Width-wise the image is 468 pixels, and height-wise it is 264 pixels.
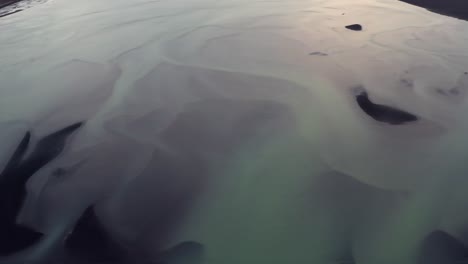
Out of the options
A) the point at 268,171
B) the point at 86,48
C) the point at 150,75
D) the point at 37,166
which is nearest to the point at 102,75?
the point at 150,75

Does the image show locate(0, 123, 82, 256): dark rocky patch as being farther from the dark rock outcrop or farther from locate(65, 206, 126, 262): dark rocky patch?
the dark rock outcrop

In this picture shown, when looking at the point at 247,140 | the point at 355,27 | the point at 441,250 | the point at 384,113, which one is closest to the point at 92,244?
the point at 247,140

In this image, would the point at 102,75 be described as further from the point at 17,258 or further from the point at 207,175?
the point at 17,258

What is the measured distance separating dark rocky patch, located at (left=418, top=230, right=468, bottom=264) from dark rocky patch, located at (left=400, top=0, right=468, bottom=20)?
7.27 meters

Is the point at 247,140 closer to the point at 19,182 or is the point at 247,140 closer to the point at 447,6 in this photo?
the point at 19,182

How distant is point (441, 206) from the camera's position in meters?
3.51

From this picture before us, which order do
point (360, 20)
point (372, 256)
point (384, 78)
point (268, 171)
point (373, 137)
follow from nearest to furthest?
1. point (372, 256)
2. point (268, 171)
3. point (373, 137)
4. point (384, 78)
5. point (360, 20)

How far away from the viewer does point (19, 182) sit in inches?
156

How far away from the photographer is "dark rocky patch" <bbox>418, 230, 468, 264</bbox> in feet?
9.82

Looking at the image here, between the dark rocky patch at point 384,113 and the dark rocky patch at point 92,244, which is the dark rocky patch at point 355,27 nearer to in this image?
the dark rocky patch at point 384,113

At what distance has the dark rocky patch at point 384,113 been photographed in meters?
4.73

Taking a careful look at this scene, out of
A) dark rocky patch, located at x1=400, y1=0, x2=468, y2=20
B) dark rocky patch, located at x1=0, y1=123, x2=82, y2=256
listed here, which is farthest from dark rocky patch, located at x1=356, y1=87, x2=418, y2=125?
dark rocky patch, located at x1=400, y1=0, x2=468, y2=20

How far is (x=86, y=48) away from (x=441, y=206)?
6728 millimetres

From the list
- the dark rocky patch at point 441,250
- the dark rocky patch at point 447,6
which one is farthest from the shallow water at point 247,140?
the dark rocky patch at point 447,6
